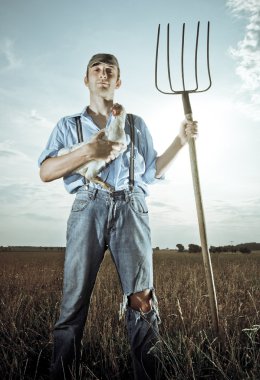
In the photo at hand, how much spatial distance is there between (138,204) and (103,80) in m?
1.03

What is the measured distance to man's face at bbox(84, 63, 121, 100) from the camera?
8.77ft

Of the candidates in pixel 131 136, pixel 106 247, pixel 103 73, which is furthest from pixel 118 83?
pixel 106 247

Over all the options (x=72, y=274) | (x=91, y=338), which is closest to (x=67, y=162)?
(x=72, y=274)

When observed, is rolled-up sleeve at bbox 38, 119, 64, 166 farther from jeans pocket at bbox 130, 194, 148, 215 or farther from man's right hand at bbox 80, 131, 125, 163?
jeans pocket at bbox 130, 194, 148, 215

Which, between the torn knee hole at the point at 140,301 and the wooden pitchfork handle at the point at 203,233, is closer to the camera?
the torn knee hole at the point at 140,301

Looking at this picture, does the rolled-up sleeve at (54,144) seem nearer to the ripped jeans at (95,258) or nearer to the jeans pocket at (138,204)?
the ripped jeans at (95,258)

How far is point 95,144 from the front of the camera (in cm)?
225

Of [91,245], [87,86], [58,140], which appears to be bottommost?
[91,245]

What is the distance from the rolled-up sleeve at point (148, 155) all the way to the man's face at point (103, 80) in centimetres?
35

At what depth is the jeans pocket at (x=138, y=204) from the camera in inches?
92.2

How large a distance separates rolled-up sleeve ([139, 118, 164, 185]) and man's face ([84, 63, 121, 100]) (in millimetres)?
346

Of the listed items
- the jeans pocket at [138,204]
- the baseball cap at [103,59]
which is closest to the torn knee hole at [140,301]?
the jeans pocket at [138,204]

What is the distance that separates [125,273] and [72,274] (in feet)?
1.20

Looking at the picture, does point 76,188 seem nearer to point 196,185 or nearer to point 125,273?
point 125,273
